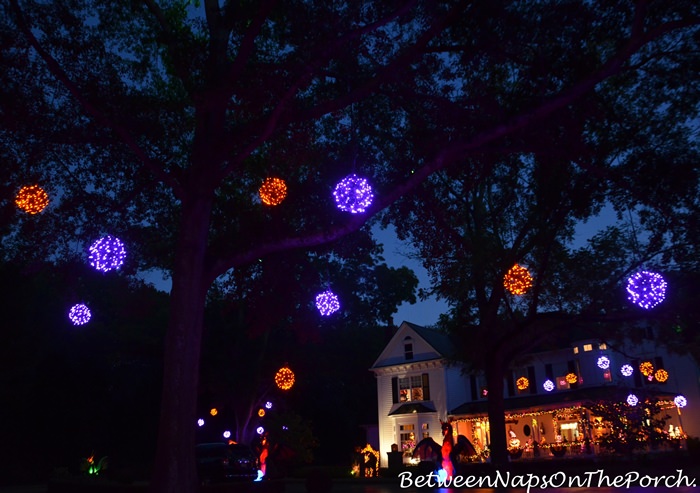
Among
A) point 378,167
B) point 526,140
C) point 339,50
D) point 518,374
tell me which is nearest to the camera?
point 339,50

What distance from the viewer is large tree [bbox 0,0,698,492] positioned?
36.7 ft

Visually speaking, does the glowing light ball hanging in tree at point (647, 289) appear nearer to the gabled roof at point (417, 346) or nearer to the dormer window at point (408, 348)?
the gabled roof at point (417, 346)

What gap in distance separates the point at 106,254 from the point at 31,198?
2243 mm

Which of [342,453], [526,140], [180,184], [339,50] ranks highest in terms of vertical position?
[339,50]

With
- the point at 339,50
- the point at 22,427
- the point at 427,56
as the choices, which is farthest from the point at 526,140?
the point at 22,427

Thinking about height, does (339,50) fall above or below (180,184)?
above

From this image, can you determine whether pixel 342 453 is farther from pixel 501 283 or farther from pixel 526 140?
pixel 526 140

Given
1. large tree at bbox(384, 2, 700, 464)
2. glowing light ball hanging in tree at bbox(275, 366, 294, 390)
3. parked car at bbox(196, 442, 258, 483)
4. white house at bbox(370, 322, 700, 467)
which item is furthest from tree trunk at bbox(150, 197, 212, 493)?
white house at bbox(370, 322, 700, 467)

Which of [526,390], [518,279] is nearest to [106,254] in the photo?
[518,279]

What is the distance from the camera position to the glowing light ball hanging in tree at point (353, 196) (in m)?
11.3

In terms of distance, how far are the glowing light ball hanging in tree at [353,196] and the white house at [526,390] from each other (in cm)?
2461

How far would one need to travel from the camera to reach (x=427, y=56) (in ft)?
44.0

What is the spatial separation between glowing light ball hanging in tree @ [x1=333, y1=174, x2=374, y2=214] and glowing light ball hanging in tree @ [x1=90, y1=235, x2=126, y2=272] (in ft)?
15.1

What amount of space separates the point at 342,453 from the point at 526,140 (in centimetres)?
3786
